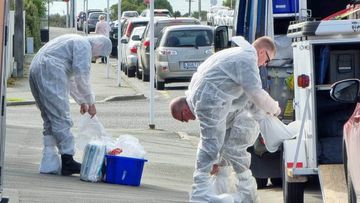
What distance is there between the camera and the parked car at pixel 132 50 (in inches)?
1441

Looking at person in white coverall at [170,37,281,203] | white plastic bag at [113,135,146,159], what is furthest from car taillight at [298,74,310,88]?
white plastic bag at [113,135,146,159]

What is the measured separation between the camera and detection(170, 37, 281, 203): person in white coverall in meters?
10.9

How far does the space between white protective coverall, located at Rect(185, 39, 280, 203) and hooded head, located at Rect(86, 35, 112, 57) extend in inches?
93.5

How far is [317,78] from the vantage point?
35.9 feet

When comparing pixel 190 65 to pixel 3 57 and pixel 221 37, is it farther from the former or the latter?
pixel 3 57

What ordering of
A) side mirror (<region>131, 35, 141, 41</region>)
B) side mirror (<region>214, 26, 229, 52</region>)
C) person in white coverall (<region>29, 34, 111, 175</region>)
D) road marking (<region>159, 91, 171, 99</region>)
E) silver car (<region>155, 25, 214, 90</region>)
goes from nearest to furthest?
person in white coverall (<region>29, 34, 111, 175</region>)
side mirror (<region>214, 26, 229, 52</region>)
road marking (<region>159, 91, 171, 99</region>)
silver car (<region>155, 25, 214, 90</region>)
side mirror (<region>131, 35, 141, 41</region>)

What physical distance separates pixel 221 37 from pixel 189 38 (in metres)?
12.7

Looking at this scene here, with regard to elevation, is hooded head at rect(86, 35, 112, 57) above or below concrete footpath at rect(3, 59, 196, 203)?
above

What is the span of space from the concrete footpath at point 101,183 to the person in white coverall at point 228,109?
804 millimetres

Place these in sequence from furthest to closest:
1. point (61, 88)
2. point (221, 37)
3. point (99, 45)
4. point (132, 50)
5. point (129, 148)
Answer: point (132, 50)
point (221, 37)
point (99, 45)
point (61, 88)
point (129, 148)

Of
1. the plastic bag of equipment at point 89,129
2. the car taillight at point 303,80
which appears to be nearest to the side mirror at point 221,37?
the plastic bag of equipment at point 89,129

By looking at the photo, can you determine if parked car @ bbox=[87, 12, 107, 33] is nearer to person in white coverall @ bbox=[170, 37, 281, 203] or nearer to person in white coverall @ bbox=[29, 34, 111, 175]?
person in white coverall @ bbox=[29, 34, 111, 175]

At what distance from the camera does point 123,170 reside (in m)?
12.8

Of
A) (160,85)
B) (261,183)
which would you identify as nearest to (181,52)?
(160,85)
